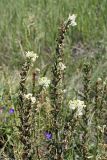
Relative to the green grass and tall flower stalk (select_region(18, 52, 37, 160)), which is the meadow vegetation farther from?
tall flower stalk (select_region(18, 52, 37, 160))

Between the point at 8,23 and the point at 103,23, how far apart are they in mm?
995

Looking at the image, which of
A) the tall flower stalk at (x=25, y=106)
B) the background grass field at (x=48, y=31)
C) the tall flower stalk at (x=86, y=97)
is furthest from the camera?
the background grass field at (x=48, y=31)

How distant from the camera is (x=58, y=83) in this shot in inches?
87.7

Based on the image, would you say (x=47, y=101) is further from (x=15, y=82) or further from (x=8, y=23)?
(x=8, y=23)

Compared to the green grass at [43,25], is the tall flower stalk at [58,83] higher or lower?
lower

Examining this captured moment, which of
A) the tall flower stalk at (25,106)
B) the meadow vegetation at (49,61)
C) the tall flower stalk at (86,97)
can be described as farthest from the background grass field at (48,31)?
the tall flower stalk at (25,106)

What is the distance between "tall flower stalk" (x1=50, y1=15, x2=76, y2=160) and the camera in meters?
2.17

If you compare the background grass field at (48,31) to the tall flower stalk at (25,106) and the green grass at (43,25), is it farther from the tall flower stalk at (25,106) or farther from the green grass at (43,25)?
the tall flower stalk at (25,106)

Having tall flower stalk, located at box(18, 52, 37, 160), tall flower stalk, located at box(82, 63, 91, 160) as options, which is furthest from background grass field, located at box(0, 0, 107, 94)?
tall flower stalk, located at box(18, 52, 37, 160)

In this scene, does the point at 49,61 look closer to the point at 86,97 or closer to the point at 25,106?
the point at 86,97

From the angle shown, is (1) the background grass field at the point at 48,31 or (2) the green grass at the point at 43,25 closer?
(1) the background grass field at the point at 48,31

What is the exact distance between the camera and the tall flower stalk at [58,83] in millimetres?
2172

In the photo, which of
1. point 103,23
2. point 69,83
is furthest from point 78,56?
point 69,83

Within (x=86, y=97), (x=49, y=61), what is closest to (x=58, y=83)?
(x=86, y=97)
